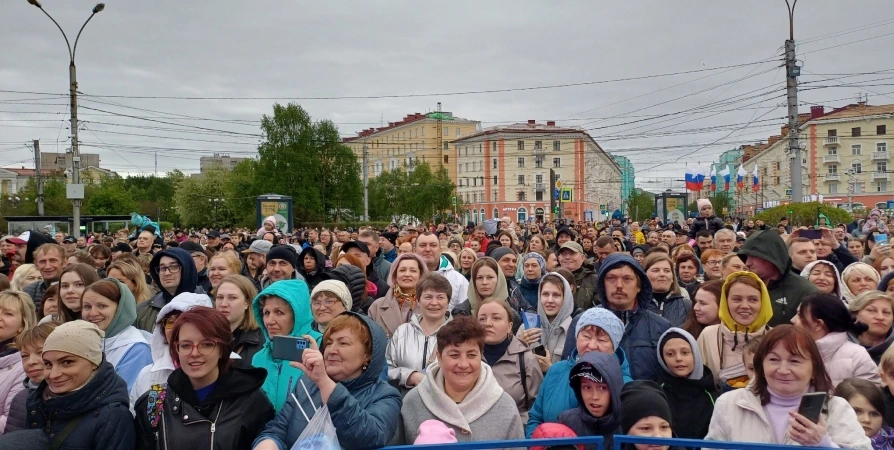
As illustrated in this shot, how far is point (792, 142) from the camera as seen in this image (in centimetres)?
2088

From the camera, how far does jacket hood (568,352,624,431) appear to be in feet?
11.2

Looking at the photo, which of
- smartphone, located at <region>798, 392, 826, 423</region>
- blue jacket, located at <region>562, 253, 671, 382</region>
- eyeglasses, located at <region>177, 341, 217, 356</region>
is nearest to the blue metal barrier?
smartphone, located at <region>798, 392, 826, 423</region>

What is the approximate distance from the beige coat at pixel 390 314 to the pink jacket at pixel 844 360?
10.6 ft

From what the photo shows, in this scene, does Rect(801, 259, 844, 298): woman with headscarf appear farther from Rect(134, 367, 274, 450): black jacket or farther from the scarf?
Rect(134, 367, 274, 450): black jacket

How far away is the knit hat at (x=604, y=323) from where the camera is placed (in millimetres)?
4012

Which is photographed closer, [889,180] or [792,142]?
[792,142]

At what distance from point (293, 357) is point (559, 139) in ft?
→ 300

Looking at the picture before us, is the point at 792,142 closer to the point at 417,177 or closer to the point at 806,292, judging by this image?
the point at 806,292

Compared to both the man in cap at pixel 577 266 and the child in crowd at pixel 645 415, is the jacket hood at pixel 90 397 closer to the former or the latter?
the child in crowd at pixel 645 415

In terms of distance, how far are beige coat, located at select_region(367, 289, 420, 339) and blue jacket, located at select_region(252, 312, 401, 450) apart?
2.29m

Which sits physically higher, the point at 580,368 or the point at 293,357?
the point at 293,357

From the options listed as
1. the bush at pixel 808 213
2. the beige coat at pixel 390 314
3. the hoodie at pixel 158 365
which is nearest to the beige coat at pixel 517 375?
the beige coat at pixel 390 314

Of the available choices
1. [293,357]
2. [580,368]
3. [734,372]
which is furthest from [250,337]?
[734,372]

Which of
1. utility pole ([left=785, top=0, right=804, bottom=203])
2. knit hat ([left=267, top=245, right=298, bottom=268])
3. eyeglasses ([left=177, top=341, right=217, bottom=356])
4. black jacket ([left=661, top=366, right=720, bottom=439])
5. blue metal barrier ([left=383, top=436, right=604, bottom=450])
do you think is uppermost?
utility pole ([left=785, top=0, right=804, bottom=203])
